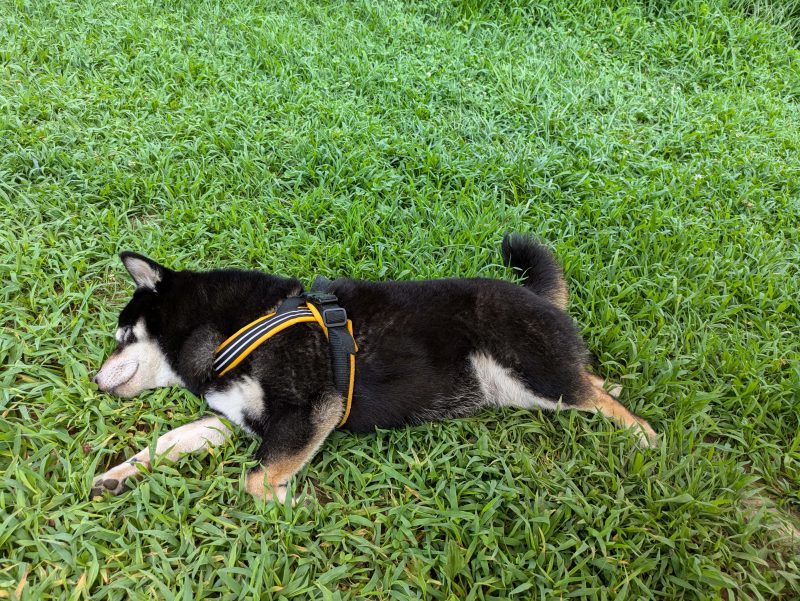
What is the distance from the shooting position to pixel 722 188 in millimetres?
4355

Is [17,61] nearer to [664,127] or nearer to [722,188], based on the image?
[664,127]

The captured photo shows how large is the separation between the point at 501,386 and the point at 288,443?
1226 millimetres

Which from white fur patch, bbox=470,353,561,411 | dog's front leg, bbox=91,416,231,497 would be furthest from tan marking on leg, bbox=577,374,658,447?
dog's front leg, bbox=91,416,231,497

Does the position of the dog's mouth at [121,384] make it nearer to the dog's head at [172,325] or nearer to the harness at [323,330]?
the dog's head at [172,325]

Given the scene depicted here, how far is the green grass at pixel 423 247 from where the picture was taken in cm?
233

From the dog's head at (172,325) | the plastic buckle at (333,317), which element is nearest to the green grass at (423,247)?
the dog's head at (172,325)

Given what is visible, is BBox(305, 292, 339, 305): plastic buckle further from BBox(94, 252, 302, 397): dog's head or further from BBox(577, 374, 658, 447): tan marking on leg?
BBox(577, 374, 658, 447): tan marking on leg

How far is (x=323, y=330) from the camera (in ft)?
8.92

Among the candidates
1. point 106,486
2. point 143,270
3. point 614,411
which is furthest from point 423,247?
point 106,486

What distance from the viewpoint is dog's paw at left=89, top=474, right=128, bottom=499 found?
2.42 meters

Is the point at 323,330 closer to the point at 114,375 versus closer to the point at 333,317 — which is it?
the point at 333,317

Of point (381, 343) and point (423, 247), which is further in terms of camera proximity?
point (423, 247)

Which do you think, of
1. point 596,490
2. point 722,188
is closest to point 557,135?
point 722,188

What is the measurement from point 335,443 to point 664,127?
444 cm
